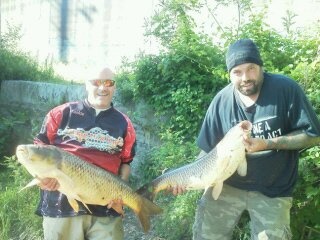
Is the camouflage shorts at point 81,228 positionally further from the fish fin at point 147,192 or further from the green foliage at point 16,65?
the green foliage at point 16,65

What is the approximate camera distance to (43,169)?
11.5ft

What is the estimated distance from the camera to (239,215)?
404 cm

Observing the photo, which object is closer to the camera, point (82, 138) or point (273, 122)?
point (273, 122)

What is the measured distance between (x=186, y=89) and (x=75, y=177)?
10.5 ft

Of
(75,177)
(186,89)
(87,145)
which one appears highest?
(186,89)

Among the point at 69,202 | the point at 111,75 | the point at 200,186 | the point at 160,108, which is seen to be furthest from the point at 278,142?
the point at 160,108

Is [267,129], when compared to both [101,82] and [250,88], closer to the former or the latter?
[250,88]

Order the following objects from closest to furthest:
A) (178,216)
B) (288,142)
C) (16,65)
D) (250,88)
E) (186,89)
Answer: (288,142)
(250,88)
(178,216)
(186,89)
(16,65)

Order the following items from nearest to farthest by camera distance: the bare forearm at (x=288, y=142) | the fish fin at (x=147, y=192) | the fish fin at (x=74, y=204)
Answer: the bare forearm at (x=288, y=142) → the fish fin at (x=74, y=204) → the fish fin at (x=147, y=192)

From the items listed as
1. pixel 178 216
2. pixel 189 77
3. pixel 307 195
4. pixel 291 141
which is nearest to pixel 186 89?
pixel 189 77

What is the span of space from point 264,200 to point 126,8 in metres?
7.89

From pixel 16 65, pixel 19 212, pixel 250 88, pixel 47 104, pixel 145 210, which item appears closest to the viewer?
pixel 250 88

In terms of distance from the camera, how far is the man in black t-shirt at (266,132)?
3639 mm

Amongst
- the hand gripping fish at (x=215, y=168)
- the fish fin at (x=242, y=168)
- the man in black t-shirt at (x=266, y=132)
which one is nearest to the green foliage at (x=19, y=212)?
the hand gripping fish at (x=215, y=168)
